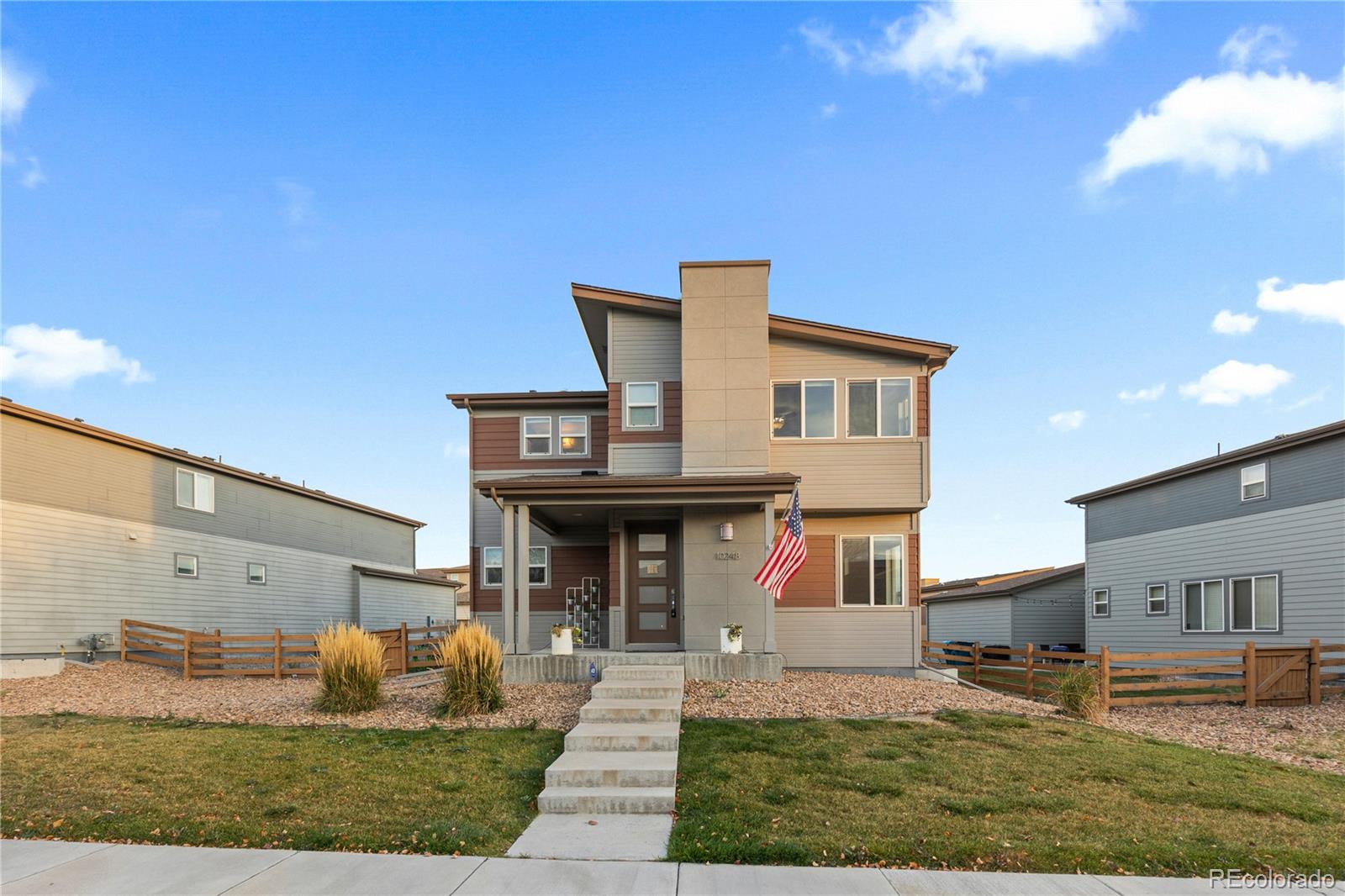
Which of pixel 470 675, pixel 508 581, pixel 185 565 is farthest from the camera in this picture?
pixel 185 565

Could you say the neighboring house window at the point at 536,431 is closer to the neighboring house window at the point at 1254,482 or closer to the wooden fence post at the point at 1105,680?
the wooden fence post at the point at 1105,680

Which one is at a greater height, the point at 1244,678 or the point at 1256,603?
the point at 1256,603

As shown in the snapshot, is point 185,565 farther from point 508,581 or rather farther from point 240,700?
point 508,581

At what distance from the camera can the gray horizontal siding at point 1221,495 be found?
15.5 m

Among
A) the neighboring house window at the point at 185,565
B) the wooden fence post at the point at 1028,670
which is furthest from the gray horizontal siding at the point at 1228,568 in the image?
the neighboring house window at the point at 185,565

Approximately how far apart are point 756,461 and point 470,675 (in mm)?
6730

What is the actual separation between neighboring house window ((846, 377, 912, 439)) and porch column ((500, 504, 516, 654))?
6.73 m

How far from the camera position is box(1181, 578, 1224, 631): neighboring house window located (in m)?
18.1

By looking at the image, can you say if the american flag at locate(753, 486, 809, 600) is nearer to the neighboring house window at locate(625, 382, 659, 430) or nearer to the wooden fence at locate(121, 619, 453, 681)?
the neighboring house window at locate(625, 382, 659, 430)

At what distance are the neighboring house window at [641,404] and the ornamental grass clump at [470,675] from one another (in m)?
6.29

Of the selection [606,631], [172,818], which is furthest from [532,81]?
[172,818]

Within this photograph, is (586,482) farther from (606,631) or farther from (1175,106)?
(1175,106)

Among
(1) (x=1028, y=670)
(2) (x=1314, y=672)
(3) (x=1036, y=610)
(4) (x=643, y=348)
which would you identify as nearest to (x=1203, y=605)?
(2) (x=1314, y=672)

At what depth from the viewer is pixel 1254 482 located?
17219mm
